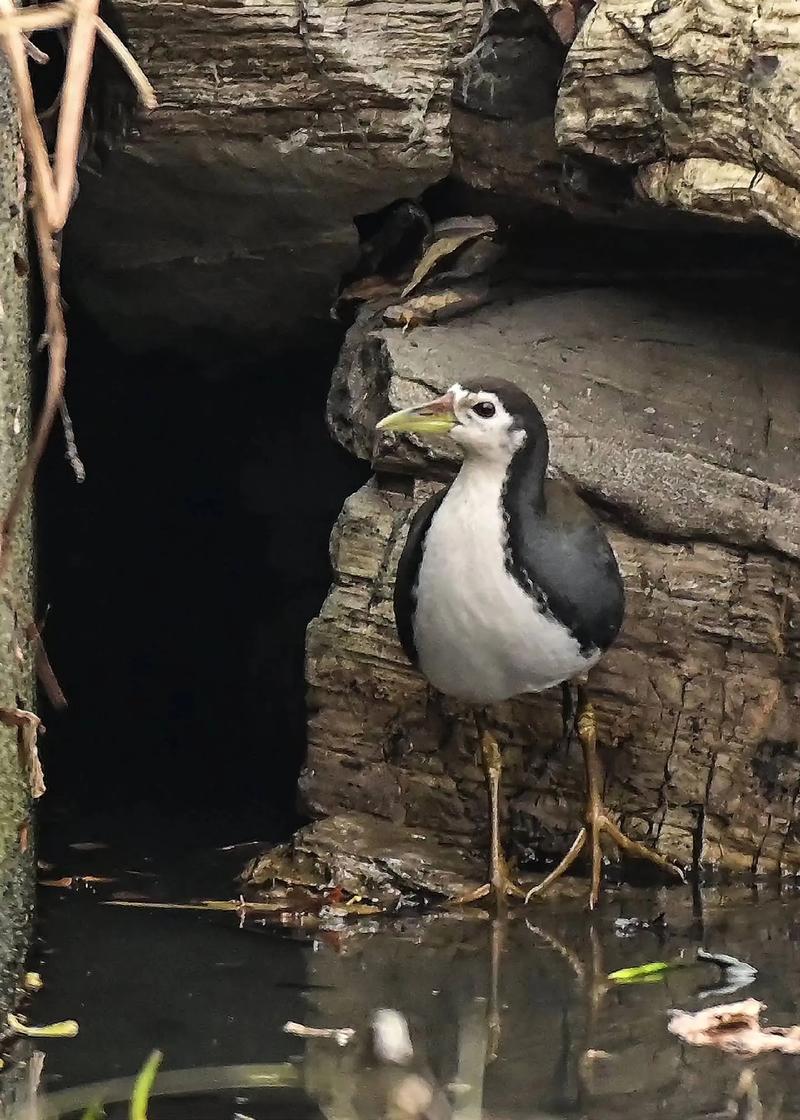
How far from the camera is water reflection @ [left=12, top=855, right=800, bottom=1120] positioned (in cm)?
251

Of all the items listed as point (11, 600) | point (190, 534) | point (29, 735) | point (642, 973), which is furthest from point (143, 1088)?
point (190, 534)

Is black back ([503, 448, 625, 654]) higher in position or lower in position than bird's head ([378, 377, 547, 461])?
lower

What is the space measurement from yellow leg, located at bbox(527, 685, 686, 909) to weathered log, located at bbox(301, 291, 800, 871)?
0.07 metres

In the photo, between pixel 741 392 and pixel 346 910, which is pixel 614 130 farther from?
pixel 346 910

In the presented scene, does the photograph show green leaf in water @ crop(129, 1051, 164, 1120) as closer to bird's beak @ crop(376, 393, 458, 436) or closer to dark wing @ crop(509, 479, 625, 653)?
dark wing @ crop(509, 479, 625, 653)

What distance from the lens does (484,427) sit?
3395 millimetres

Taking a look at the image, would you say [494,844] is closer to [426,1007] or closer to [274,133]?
[426,1007]

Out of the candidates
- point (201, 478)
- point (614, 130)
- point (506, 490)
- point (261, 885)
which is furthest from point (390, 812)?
point (201, 478)

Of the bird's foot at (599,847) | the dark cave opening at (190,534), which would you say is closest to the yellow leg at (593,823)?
the bird's foot at (599,847)

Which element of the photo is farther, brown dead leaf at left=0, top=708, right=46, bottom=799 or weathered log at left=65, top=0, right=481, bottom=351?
weathered log at left=65, top=0, right=481, bottom=351

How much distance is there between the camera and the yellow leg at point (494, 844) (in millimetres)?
3635

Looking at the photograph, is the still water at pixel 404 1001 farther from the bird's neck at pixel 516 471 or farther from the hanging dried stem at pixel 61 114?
the hanging dried stem at pixel 61 114

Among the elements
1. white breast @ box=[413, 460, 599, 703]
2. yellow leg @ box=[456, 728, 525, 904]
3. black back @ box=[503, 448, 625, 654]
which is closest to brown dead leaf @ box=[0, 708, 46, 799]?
white breast @ box=[413, 460, 599, 703]

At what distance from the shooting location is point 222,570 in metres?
5.81
